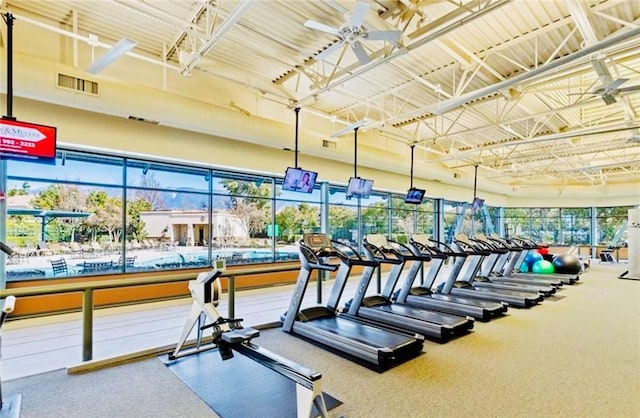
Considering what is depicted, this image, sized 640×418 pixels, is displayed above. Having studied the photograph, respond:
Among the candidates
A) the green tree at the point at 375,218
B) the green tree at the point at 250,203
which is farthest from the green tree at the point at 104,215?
the green tree at the point at 375,218

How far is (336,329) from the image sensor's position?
449cm

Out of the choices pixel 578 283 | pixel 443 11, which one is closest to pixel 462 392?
pixel 443 11

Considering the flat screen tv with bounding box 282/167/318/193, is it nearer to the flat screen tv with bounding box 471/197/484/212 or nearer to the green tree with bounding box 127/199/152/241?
the green tree with bounding box 127/199/152/241

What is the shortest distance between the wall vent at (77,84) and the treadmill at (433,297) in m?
5.43

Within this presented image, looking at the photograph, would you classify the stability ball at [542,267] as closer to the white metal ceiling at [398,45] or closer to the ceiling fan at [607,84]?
the white metal ceiling at [398,45]

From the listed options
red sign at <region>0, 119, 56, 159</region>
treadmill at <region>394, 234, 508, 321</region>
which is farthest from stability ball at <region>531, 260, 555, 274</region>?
red sign at <region>0, 119, 56, 159</region>

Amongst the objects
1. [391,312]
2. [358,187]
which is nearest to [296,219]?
[358,187]

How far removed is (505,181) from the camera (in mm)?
17766

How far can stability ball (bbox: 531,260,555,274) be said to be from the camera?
11172 millimetres

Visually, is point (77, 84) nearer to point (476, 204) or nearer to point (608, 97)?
point (608, 97)

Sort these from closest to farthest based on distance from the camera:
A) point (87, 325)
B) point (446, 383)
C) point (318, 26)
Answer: point (446, 383), point (87, 325), point (318, 26)

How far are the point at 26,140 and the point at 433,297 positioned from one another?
6879mm

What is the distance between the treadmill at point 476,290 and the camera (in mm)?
6711

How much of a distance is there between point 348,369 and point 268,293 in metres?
4.55
